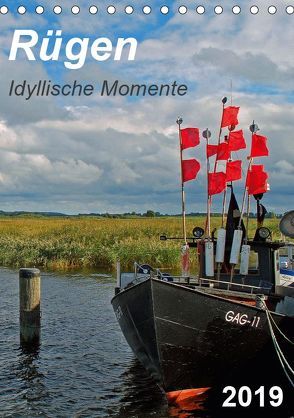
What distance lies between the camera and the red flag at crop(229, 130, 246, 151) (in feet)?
51.7

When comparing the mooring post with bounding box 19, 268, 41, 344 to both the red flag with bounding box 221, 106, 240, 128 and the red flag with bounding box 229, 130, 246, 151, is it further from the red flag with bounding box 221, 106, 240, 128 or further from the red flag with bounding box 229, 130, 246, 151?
the red flag with bounding box 221, 106, 240, 128

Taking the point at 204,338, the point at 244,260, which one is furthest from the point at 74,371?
the point at 244,260

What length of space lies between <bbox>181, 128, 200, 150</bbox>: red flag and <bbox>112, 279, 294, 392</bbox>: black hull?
4316 millimetres

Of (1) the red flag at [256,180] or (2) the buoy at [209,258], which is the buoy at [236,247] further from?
(1) the red flag at [256,180]

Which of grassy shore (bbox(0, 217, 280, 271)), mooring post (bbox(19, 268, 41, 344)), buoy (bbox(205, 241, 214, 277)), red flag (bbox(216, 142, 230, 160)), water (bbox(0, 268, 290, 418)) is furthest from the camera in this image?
grassy shore (bbox(0, 217, 280, 271))

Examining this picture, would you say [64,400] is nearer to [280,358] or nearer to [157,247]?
[280,358]

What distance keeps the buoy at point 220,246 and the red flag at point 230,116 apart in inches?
119

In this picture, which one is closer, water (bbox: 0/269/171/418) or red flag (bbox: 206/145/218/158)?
water (bbox: 0/269/171/418)

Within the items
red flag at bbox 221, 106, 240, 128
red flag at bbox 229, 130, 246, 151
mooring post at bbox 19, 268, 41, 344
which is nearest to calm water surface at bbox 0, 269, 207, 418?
mooring post at bbox 19, 268, 41, 344

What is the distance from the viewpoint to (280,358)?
13.1m

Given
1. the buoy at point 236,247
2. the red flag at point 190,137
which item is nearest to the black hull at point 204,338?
Result: the buoy at point 236,247

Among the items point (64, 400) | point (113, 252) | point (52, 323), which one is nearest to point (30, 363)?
point (64, 400)

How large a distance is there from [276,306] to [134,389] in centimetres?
399

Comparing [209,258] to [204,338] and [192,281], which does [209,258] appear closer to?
[192,281]
